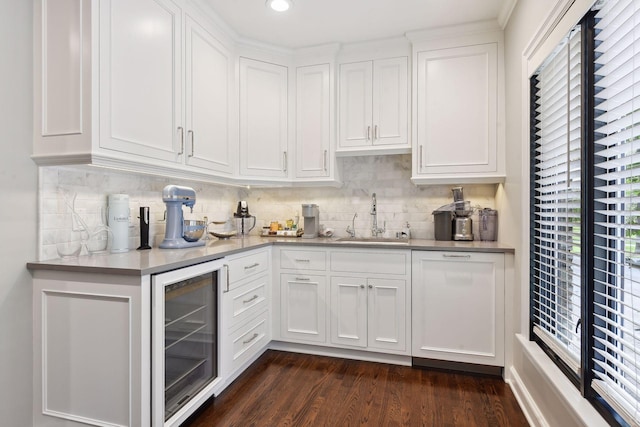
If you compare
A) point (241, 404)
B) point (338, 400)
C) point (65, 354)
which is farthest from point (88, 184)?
point (338, 400)

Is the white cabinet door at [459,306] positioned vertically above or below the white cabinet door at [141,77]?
below

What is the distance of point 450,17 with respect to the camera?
8.16 feet

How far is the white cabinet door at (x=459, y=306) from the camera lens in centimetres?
233

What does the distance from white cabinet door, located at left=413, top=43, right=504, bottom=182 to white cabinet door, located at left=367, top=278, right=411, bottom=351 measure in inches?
35.0

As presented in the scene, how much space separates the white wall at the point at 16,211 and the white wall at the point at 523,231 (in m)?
2.38

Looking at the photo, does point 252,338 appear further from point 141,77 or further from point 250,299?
point 141,77

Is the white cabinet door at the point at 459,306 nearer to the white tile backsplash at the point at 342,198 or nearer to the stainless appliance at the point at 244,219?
the white tile backsplash at the point at 342,198

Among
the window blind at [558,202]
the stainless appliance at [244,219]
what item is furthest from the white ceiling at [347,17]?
the stainless appliance at [244,219]

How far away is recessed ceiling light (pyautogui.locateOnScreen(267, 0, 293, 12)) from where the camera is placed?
7.48 ft

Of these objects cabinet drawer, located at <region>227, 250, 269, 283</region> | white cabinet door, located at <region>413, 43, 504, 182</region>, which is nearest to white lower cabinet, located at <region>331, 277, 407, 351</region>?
cabinet drawer, located at <region>227, 250, 269, 283</region>

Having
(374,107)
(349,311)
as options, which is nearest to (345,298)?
(349,311)

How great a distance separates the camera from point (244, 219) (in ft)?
10.6

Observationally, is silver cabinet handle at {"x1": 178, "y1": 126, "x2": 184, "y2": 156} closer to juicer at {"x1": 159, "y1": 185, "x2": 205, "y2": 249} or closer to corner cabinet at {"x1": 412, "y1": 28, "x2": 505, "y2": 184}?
juicer at {"x1": 159, "y1": 185, "x2": 205, "y2": 249}

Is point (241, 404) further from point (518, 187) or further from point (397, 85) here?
point (397, 85)
